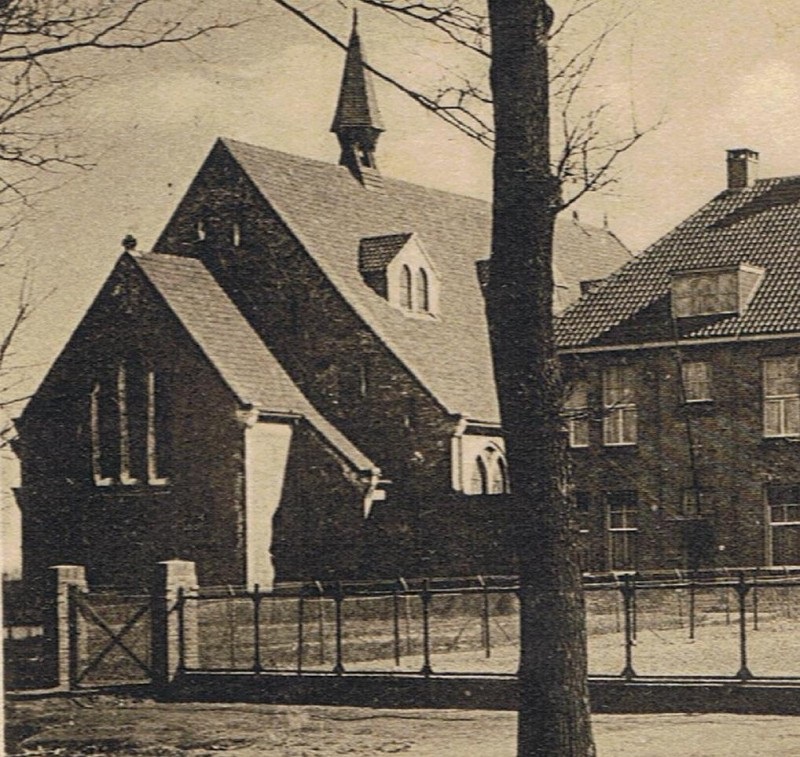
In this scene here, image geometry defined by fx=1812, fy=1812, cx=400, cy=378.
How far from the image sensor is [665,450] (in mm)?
11047

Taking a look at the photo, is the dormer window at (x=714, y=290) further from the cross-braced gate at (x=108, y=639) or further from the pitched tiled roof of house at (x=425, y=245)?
the cross-braced gate at (x=108, y=639)

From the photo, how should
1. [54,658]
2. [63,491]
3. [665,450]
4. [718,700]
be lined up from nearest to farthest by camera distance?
[718,700]
[665,450]
[63,491]
[54,658]

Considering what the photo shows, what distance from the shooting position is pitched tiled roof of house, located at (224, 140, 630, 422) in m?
11.2

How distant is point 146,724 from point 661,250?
4241mm

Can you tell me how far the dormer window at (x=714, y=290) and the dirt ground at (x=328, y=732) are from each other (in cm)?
250

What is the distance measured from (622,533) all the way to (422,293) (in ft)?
11.3

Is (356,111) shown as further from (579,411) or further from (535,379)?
(579,411)

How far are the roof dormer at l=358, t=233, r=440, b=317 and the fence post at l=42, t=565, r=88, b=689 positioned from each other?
3207 mm

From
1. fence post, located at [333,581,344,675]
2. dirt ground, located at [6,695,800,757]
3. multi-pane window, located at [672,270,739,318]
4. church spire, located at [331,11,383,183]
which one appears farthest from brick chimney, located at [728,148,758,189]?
fence post, located at [333,581,344,675]

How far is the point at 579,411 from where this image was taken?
1217cm

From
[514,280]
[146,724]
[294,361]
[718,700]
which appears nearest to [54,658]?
[146,724]

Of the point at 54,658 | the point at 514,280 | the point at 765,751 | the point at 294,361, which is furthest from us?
the point at 294,361

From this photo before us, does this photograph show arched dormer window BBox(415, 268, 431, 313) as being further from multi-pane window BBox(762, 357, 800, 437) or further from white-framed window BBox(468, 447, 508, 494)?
multi-pane window BBox(762, 357, 800, 437)

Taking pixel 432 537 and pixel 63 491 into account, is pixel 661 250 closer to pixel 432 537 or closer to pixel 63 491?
pixel 63 491
